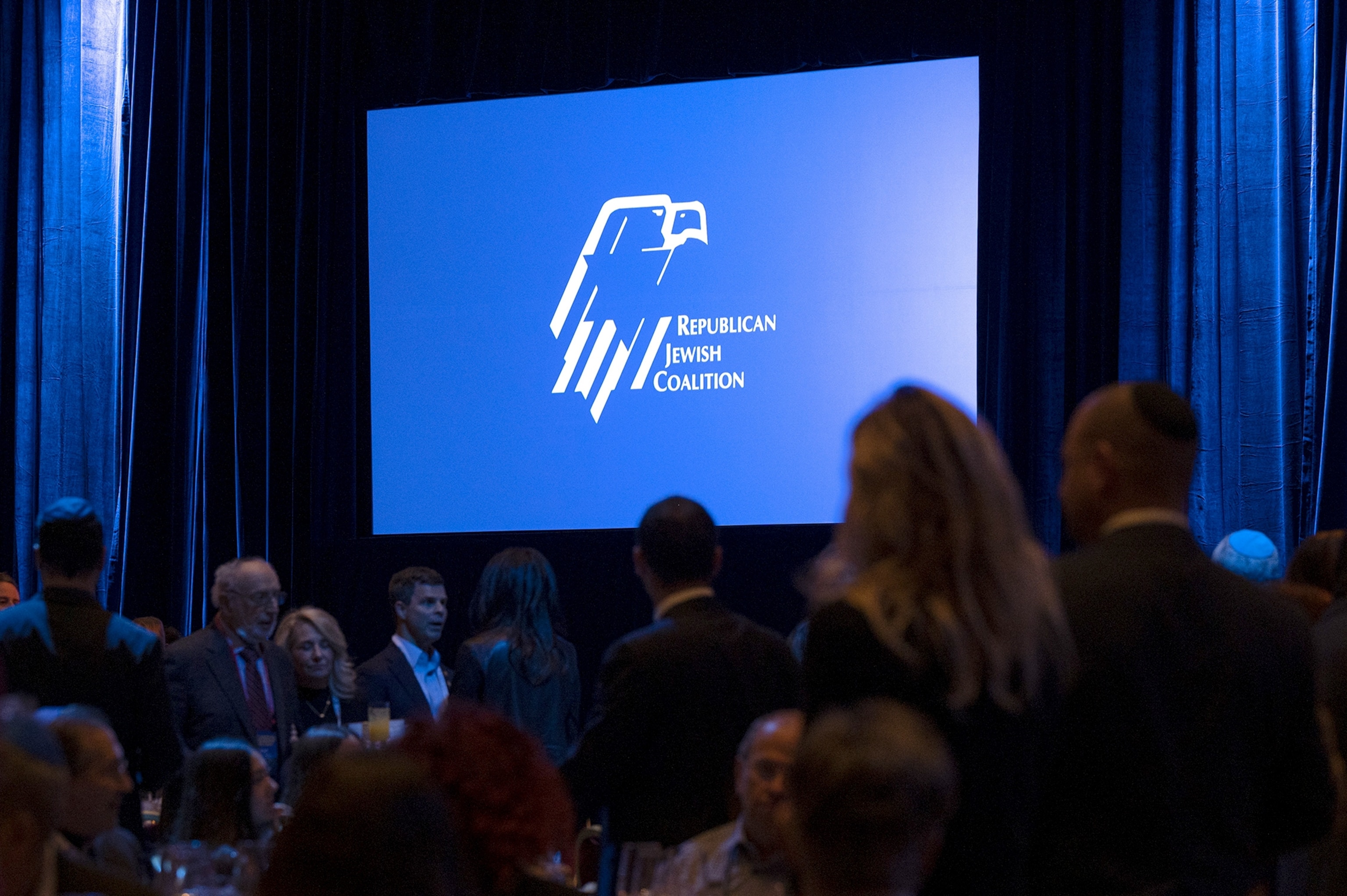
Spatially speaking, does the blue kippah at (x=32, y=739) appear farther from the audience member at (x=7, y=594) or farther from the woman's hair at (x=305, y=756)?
the audience member at (x=7, y=594)

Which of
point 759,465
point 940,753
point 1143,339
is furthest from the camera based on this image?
point 759,465

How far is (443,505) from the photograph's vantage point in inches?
255

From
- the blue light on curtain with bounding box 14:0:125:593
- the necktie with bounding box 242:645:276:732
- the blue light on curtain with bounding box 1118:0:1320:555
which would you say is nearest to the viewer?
the necktie with bounding box 242:645:276:732

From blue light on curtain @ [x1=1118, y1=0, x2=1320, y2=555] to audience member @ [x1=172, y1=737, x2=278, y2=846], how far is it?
13.2ft

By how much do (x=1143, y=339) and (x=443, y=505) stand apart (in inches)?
125

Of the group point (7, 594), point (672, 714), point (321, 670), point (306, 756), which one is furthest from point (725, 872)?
point (7, 594)

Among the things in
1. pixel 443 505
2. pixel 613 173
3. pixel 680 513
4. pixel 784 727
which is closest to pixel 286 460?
pixel 443 505

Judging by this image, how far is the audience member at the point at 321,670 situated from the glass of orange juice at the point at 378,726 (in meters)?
0.71

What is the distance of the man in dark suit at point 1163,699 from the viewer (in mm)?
1536

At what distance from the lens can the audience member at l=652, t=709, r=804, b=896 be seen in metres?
1.98

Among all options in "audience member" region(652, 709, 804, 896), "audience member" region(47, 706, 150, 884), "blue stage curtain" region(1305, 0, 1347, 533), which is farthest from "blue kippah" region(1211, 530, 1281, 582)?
"audience member" region(47, 706, 150, 884)

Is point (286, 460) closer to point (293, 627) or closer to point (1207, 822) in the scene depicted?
point (293, 627)

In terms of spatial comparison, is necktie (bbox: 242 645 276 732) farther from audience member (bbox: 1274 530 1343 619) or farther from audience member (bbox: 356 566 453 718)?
audience member (bbox: 1274 530 1343 619)

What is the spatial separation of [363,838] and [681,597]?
1.57 meters
